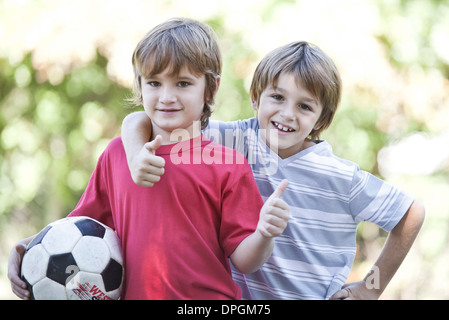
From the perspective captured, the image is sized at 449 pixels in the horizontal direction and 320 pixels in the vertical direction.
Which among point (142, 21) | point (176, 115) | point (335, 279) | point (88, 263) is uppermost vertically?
point (142, 21)

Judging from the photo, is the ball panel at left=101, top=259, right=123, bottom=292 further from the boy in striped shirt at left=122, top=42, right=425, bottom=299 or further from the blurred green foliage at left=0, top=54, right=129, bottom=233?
the blurred green foliage at left=0, top=54, right=129, bottom=233

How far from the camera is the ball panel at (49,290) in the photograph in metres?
1.93

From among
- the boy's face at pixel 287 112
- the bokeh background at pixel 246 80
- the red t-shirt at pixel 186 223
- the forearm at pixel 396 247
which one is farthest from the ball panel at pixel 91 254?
the bokeh background at pixel 246 80

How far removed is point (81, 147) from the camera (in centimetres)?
542

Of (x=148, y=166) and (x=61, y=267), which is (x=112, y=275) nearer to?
(x=61, y=267)

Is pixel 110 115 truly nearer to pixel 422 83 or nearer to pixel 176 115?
pixel 422 83

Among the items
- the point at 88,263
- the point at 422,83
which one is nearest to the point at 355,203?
the point at 88,263

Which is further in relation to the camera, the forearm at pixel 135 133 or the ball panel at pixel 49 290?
the forearm at pixel 135 133

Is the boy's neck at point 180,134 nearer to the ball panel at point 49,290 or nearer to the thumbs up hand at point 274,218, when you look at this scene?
the thumbs up hand at point 274,218

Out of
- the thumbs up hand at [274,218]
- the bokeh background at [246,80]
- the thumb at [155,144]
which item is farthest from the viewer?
the bokeh background at [246,80]

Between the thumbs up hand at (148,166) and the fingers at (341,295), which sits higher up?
the thumbs up hand at (148,166)

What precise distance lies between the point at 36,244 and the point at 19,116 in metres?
3.96

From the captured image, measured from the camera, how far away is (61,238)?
2008mm

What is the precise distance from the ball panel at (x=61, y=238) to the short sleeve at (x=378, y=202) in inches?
48.5
